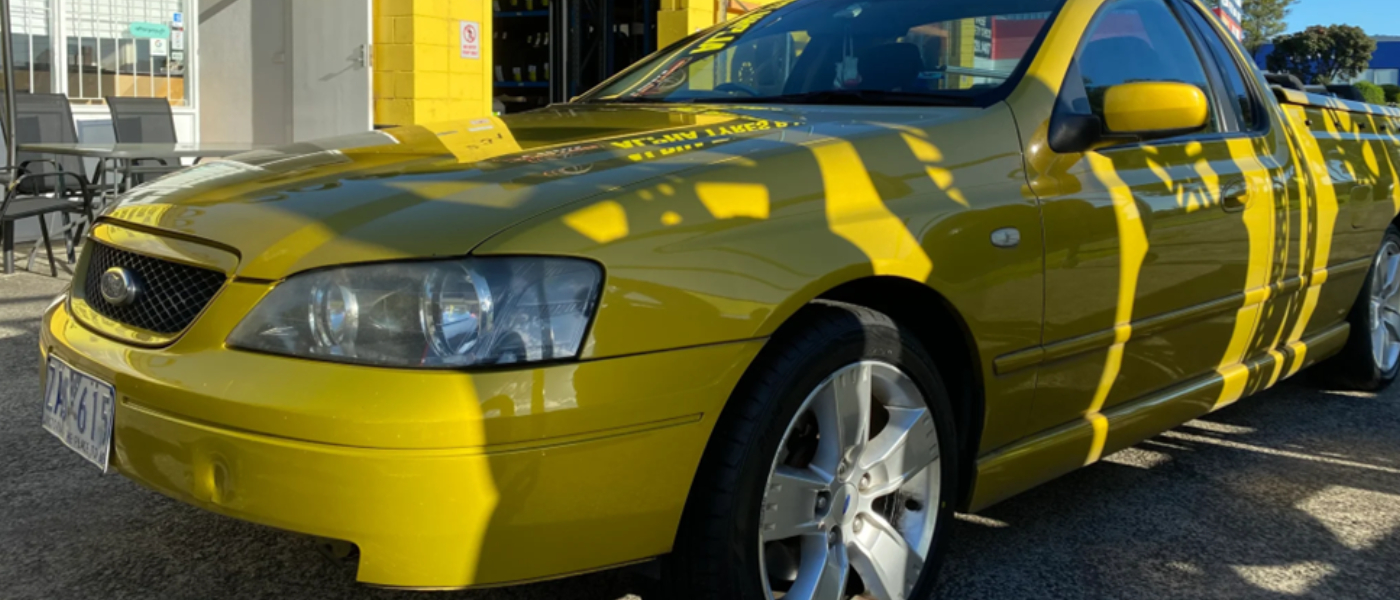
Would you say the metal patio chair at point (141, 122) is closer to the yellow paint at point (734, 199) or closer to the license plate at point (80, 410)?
the license plate at point (80, 410)

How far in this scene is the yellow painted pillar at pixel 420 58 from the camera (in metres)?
9.21

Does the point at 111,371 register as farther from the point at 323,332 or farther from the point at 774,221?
the point at 774,221

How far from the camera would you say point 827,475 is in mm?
2223

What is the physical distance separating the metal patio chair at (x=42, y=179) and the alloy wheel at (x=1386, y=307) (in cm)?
591

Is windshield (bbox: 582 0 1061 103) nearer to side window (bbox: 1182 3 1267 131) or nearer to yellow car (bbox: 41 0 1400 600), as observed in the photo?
yellow car (bbox: 41 0 1400 600)

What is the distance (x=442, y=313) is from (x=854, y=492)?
90 centimetres

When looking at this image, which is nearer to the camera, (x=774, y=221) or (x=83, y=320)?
(x=774, y=221)

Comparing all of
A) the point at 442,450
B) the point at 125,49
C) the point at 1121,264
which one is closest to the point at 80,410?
the point at 442,450

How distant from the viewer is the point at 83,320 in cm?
230

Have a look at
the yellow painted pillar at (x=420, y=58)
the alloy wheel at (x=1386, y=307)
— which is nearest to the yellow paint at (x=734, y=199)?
the alloy wheel at (x=1386, y=307)

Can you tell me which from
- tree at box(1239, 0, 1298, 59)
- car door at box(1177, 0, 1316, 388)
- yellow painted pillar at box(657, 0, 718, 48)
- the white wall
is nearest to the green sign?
the white wall

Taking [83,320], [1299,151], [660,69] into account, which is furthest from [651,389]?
[1299,151]

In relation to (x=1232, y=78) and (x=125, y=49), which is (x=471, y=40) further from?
(x=1232, y=78)

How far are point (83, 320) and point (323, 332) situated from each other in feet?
2.43
